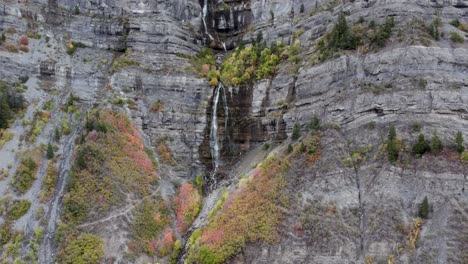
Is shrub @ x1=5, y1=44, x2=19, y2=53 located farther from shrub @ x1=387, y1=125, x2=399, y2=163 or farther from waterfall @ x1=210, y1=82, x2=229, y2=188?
shrub @ x1=387, y1=125, x2=399, y2=163

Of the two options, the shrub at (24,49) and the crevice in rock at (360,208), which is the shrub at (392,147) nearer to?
the crevice in rock at (360,208)

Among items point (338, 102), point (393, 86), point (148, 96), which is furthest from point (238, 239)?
point (148, 96)

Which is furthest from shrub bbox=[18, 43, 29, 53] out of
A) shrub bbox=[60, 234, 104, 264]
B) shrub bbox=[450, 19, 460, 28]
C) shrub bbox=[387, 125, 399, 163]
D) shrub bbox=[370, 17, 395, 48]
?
shrub bbox=[450, 19, 460, 28]

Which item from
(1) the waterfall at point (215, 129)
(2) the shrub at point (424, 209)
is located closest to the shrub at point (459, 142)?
(2) the shrub at point (424, 209)

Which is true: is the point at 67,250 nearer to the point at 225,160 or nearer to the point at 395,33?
the point at 225,160

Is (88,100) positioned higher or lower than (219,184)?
higher

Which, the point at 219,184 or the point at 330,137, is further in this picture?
the point at 219,184
